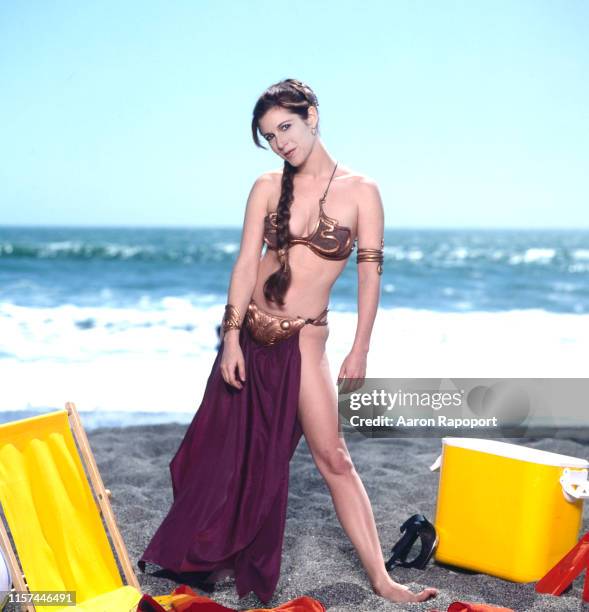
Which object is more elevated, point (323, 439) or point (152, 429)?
point (323, 439)

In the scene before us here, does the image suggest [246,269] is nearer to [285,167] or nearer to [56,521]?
[285,167]

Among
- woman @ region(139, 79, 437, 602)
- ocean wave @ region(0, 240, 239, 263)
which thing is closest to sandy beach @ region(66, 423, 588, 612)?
woman @ region(139, 79, 437, 602)

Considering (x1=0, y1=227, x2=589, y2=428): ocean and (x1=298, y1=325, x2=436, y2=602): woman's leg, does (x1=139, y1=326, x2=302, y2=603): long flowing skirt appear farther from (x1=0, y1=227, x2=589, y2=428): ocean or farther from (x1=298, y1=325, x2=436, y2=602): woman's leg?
(x1=0, y1=227, x2=589, y2=428): ocean

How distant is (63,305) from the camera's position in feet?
53.1

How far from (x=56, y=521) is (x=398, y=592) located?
122cm

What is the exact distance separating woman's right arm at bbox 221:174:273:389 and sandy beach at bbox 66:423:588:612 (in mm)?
847

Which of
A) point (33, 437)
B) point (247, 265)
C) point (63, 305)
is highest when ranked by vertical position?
point (247, 265)

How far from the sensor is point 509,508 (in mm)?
3338

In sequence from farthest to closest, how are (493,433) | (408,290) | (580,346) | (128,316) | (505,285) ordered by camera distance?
(505,285), (408,290), (128,316), (580,346), (493,433)

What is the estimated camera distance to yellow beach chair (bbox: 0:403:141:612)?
285 cm

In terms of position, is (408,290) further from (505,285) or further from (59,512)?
(59,512)

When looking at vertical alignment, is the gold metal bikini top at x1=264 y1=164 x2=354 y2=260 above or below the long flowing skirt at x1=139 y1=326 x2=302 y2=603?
above

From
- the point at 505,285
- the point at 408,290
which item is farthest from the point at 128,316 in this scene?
the point at 505,285

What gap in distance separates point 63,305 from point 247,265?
1371 cm
